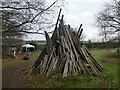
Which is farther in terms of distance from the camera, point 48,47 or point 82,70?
point 48,47

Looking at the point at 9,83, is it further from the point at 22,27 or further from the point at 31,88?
the point at 22,27

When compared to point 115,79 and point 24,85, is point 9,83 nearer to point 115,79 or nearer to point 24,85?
point 24,85

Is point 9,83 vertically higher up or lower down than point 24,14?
lower down

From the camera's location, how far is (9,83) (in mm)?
11125

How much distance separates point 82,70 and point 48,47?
9.56ft

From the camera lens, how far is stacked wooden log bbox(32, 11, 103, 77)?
41.8ft

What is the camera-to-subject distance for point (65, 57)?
1310 cm

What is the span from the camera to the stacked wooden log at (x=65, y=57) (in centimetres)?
1275

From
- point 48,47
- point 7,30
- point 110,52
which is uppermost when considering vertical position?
point 7,30

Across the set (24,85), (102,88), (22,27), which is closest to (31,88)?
(24,85)

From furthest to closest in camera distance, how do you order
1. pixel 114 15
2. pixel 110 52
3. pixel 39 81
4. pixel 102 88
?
pixel 110 52
pixel 114 15
pixel 39 81
pixel 102 88

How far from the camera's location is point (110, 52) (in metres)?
33.8

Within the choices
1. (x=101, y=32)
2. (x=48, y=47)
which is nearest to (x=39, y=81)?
(x=48, y=47)

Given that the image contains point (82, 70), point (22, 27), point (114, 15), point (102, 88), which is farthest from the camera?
point (114, 15)
